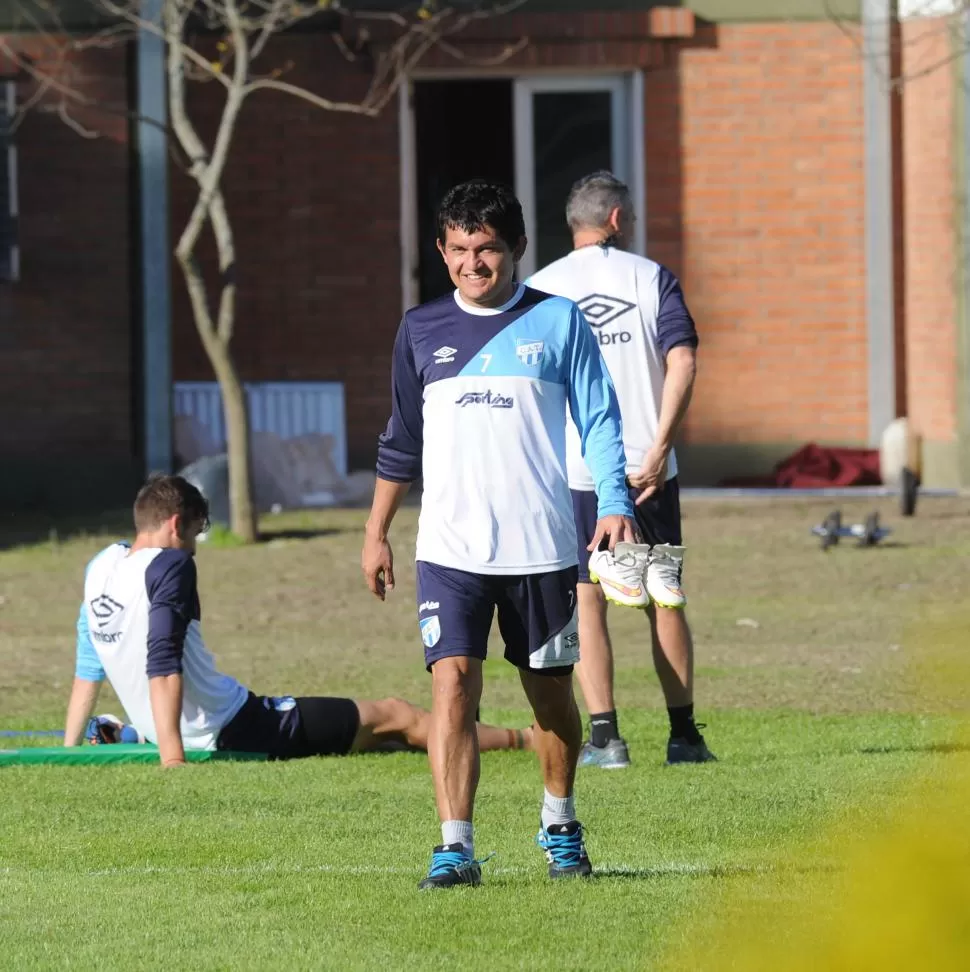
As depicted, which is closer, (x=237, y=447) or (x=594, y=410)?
(x=594, y=410)

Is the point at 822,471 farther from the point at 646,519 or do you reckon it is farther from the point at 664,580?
the point at 664,580

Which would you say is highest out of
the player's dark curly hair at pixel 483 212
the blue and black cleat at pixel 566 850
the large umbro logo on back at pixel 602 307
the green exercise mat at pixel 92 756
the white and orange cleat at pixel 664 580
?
the player's dark curly hair at pixel 483 212

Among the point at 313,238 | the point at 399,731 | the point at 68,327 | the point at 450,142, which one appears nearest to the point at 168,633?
the point at 399,731

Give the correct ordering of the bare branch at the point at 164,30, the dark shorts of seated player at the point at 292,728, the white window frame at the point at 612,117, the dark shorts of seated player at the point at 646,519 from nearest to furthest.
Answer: the dark shorts of seated player at the point at 646,519
the dark shorts of seated player at the point at 292,728
the bare branch at the point at 164,30
the white window frame at the point at 612,117

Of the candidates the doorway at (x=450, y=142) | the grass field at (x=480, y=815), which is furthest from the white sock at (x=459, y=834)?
the doorway at (x=450, y=142)

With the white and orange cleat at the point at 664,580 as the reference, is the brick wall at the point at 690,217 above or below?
above

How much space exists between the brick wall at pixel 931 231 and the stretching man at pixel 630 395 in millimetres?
11182

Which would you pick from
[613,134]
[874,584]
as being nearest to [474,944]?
[874,584]

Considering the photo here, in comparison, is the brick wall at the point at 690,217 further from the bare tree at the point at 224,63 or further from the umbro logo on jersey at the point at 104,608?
the umbro logo on jersey at the point at 104,608

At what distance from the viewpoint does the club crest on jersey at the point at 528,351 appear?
4.71 m

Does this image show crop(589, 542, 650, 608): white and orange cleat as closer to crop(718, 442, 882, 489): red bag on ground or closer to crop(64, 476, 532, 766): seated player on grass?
crop(64, 476, 532, 766): seated player on grass

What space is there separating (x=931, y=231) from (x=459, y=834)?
14122mm

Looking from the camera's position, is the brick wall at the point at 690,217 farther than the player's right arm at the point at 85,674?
Yes

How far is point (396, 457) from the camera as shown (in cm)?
502
